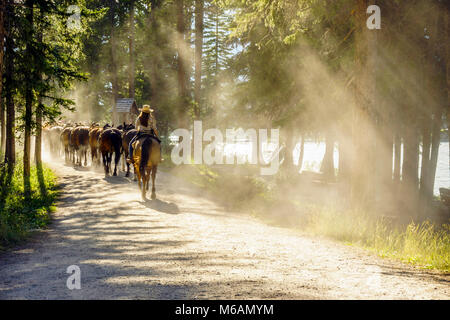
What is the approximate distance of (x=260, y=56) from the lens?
17625 mm

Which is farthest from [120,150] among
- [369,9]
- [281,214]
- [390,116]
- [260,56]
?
[390,116]

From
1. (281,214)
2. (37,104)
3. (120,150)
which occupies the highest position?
(37,104)

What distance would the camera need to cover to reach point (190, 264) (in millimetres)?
5871

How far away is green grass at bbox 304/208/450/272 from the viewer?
6.95 meters

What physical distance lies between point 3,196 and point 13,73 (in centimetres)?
441

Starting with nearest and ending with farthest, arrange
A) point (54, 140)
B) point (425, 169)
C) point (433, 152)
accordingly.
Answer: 1. point (425, 169)
2. point (433, 152)
3. point (54, 140)

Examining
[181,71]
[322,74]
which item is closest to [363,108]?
[322,74]

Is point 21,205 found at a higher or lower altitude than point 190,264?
higher

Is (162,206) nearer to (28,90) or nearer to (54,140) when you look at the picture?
(28,90)

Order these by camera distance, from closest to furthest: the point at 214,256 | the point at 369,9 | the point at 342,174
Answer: the point at 214,256 → the point at 369,9 → the point at 342,174

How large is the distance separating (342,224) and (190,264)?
5.10 m

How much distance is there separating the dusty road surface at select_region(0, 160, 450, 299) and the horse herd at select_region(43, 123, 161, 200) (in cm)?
228
